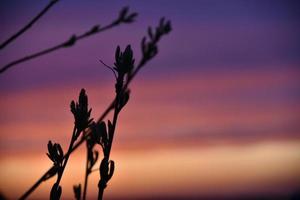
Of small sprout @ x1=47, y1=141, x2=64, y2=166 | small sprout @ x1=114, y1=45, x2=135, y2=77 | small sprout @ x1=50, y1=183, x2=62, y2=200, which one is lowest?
small sprout @ x1=50, y1=183, x2=62, y2=200

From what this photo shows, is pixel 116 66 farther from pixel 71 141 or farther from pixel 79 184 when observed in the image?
pixel 79 184

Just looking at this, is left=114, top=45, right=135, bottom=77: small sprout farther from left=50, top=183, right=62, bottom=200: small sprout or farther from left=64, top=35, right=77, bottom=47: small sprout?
left=50, top=183, right=62, bottom=200: small sprout

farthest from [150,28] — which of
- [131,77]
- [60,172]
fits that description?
[60,172]

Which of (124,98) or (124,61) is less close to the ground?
(124,61)

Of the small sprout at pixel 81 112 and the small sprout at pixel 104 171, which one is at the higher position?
the small sprout at pixel 81 112

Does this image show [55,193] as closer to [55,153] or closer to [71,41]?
[55,153]

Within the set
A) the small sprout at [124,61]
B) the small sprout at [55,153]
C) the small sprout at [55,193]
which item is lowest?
the small sprout at [55,193]

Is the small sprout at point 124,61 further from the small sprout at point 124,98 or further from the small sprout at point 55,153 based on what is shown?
the small sprout at point 55,153

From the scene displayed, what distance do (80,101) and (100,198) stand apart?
0.41m

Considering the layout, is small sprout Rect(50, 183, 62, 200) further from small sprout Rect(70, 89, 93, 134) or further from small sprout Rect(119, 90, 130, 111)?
small sprout Rect(119, 90, 130, 111)

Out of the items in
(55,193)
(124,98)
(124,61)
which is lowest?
(55,193)

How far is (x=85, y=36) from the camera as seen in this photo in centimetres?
155

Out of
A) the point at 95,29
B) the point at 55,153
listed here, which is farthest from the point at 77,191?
the point at 95,29

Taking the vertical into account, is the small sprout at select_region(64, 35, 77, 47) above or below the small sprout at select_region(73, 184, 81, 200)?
above
